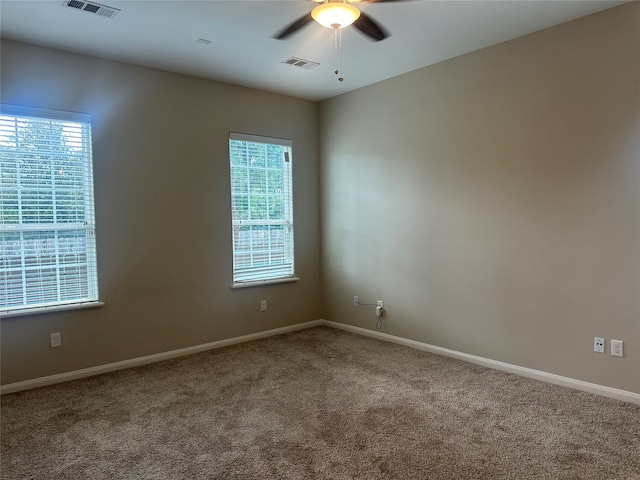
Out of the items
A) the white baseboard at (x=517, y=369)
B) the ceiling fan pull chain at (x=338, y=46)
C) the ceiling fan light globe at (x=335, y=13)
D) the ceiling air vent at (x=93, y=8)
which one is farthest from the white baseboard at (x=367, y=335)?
the ceiling fan light globe at (x=335, y=13)

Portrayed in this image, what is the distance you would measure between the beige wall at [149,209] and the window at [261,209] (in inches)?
5.0

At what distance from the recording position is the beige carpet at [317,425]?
2.17 m

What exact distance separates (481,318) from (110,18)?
12.2 ft

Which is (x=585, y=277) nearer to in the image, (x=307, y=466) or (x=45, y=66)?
(x=307, y=466)

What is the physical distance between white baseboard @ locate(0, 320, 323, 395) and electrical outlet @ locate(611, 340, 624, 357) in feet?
10.1

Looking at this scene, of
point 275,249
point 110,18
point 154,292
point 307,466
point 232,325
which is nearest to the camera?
point 307,466

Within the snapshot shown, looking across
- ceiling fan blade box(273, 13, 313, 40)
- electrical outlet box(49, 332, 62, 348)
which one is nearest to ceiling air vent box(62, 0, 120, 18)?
ceiling fan blade box(273, 13, 313, 40)

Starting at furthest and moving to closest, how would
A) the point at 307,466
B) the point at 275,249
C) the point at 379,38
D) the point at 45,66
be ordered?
the point at 275,249 → the point at 45,66 → the point at 379,38 → the point at 307,466

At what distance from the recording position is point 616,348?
291 cm

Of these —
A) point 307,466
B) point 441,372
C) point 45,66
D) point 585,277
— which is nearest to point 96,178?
point 45,66

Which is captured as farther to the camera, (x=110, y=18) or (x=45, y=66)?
(x=45, y=66)

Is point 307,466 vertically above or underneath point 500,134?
underneath

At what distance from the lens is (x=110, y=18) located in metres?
2.88

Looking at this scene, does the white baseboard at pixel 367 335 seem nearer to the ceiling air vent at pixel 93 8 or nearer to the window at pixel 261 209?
the window at pixel 261 209
